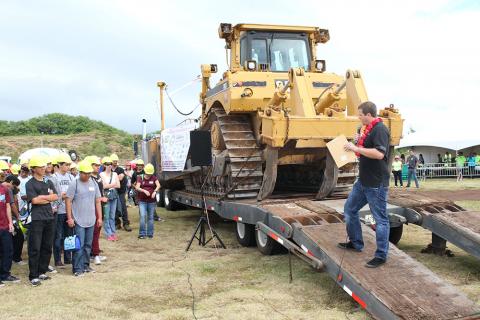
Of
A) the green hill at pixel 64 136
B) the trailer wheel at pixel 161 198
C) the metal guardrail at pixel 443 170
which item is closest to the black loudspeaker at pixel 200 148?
the trailer wheel at pixel 161 198

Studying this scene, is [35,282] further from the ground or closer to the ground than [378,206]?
closer to the ground

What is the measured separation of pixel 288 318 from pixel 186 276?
2217 millimetres

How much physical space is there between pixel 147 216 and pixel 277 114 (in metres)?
4.24

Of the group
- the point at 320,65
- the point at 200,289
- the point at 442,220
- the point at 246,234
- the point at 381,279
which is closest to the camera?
the point at 381,279

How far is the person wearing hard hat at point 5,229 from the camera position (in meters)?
6.77

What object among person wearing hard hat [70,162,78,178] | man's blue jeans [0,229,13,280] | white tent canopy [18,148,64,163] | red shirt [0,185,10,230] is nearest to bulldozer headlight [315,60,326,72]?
person wearing hard hat [70,162,78,178]

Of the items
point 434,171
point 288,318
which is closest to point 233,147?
point 288,318

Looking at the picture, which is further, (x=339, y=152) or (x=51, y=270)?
(x=51, y=270)

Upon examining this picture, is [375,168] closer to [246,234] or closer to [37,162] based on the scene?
[246,234]

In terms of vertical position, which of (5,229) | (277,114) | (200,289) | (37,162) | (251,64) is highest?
(251,64)

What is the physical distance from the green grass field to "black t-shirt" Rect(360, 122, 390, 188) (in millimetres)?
1424

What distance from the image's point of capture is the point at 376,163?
5.67 m

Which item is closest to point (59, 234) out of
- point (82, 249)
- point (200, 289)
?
point (82, 249)

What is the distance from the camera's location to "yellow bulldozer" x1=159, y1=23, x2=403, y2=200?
813 cm
